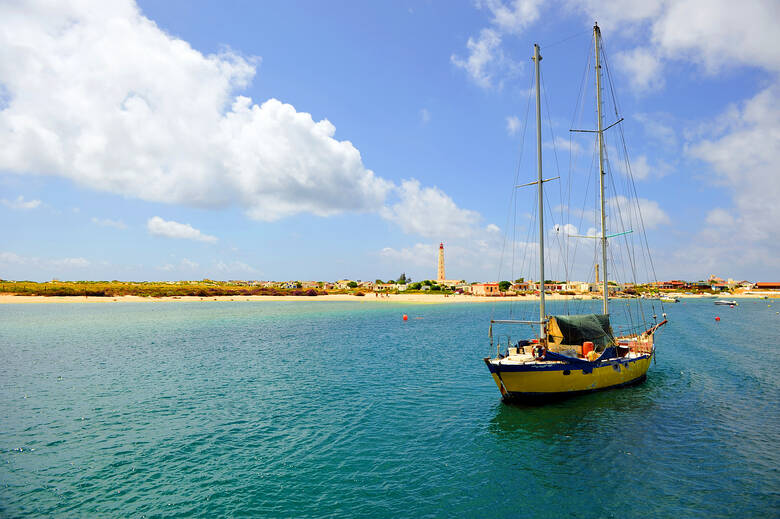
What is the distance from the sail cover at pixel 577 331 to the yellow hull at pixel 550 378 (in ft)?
5.03

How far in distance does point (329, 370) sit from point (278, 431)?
1332 centimetres

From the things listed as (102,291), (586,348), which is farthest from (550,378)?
(102,291)

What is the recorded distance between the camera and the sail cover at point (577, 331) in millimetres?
23875

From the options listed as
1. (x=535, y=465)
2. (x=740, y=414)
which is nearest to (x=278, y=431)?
(x=535, y=465)

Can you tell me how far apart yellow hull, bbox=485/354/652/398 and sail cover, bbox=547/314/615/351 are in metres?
1.53

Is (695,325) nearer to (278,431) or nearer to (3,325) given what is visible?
(278,431)

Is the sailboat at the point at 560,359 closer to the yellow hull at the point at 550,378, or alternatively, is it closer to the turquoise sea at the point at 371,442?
the yellow hull at the point at 550,378

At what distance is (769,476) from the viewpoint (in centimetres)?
1401

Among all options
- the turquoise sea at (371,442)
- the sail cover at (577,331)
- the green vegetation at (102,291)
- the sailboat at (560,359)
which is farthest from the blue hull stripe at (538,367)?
the green vegetation at (102,291)

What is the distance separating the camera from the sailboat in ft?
69.1

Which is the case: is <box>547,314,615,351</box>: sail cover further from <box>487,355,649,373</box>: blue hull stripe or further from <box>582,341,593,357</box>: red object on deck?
<box>487,355,649,373</box>: blue hull stripe

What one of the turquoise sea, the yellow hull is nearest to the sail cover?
the yellow hull

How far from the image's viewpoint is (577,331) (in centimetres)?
2417

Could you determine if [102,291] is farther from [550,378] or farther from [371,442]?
[550,378]
